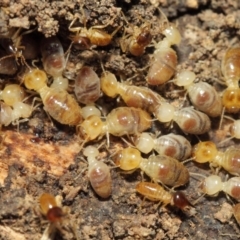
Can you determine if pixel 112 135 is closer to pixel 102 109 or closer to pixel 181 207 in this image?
pixel 102 109

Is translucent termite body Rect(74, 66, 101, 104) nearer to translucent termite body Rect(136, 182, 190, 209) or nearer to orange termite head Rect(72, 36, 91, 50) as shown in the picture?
orange termite head Rect(72, 36, 91, 50)

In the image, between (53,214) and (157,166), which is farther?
(157,166)

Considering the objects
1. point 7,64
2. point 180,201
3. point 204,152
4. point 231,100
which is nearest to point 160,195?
point 180,201

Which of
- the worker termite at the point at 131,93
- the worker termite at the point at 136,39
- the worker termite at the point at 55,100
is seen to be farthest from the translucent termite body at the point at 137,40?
the worker termite at the point at 55,100

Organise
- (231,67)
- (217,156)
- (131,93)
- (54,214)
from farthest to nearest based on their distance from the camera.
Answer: (231,67), (217,156), (131,93), (54,214)

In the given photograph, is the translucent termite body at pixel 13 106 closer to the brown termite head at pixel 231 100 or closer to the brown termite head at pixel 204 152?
the brown termite head at pixel 204 152

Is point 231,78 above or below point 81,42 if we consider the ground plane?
below

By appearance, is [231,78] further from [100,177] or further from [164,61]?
[100,177]
